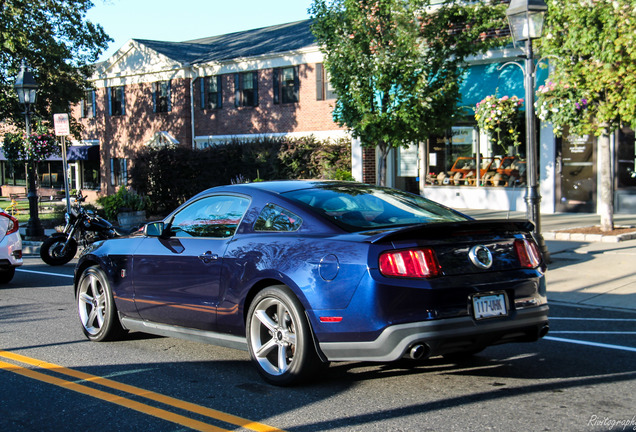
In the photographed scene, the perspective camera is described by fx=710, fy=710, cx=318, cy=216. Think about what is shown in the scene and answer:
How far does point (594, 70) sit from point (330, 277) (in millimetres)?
10656

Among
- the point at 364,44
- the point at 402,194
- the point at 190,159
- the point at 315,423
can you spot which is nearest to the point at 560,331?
the point at 402,194

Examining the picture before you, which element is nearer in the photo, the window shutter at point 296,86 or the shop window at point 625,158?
the shop window at point 625,158

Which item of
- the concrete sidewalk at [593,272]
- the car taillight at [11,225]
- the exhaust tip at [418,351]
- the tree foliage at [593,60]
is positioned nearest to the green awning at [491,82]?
the tree foliage at [593,60]

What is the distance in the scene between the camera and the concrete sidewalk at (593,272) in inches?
371

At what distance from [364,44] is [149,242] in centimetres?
1154

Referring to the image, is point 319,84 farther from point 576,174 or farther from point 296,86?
point 576,174

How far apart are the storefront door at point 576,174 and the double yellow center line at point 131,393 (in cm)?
1599

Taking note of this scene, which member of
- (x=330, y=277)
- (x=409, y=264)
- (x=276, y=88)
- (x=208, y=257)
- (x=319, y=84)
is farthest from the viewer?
(x=276, y=88)

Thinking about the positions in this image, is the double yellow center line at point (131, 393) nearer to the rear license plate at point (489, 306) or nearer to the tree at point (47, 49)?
the rear license plate at point (489, 306)

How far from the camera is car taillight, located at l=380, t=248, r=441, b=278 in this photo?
481 centimetres

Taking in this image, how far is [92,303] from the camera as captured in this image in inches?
282

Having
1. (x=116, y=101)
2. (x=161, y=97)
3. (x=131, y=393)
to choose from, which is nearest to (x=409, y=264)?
(x=131, y=393)

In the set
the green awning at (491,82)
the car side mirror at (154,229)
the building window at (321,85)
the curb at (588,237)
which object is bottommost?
the curb at (588,237)

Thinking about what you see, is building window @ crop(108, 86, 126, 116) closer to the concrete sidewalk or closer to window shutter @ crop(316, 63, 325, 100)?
window shutter @ crop(316, 63, 325, 100)
